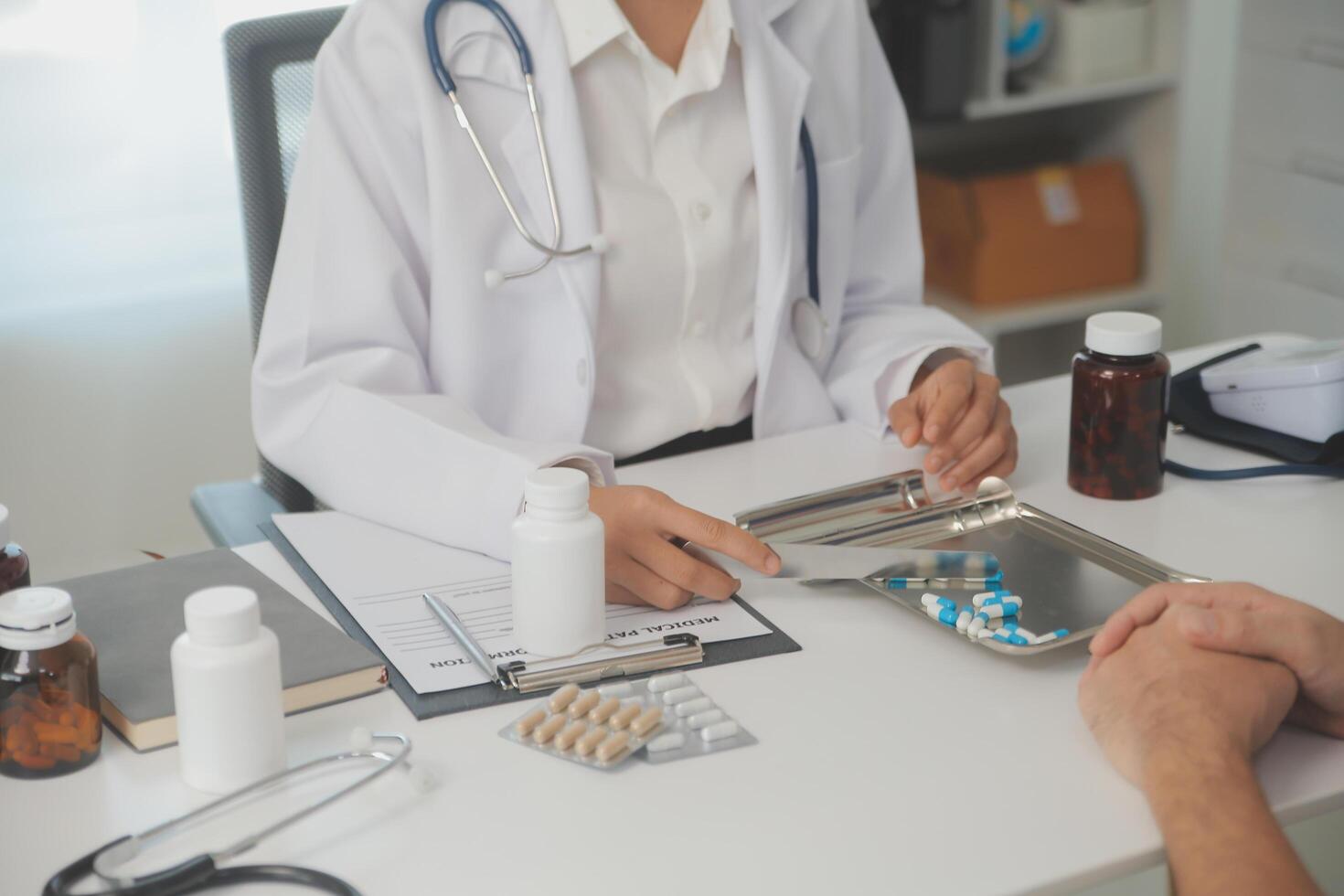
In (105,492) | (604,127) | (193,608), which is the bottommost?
(105,492)

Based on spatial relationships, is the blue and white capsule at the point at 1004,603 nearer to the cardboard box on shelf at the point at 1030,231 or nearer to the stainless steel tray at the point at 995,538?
the stainless steel tray at the point at 995,538

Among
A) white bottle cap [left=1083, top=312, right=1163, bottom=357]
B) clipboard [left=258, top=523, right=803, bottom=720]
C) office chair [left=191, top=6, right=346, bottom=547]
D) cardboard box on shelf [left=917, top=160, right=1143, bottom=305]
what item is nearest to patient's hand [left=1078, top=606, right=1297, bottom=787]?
clipboard [left=258, top=523, right=803, bottom=720]

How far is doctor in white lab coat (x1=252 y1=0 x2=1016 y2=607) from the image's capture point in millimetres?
1231

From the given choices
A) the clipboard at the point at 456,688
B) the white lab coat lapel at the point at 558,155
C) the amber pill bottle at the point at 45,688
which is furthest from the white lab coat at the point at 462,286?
the amber pill bottle at the point at 45,688

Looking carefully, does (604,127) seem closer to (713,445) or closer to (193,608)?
(713,445)

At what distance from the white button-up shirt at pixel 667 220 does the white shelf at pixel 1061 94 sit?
1.28 meters

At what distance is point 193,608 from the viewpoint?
0.79m

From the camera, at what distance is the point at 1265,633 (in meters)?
0.89

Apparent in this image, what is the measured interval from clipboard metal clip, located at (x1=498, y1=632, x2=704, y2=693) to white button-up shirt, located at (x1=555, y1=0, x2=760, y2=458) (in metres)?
0.47

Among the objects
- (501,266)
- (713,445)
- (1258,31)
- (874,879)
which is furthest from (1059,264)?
(874,879)

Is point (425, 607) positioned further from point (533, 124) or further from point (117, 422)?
point (117, 422)

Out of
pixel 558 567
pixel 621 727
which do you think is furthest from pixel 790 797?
pixel 558 567

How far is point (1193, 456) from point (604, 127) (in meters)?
0.62

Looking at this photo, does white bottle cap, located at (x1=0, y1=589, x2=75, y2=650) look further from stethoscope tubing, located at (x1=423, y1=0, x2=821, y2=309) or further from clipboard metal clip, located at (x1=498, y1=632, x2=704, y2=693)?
stethoscope tubing, located at (x1=423, y1=0, x2=821, y2=309)
